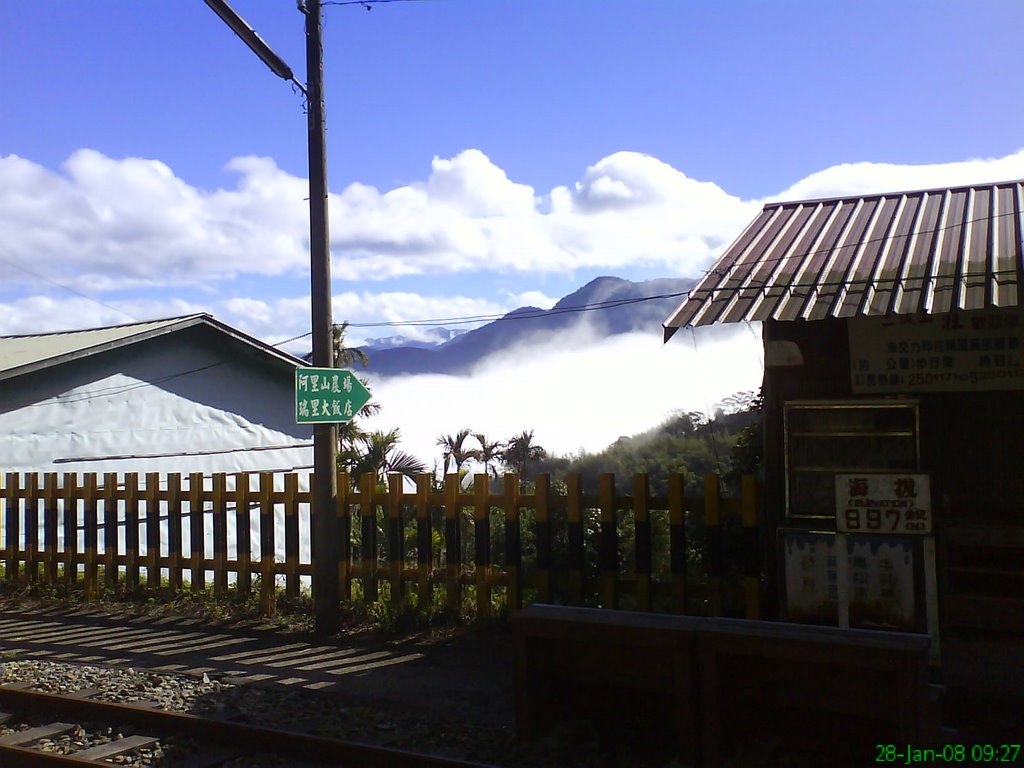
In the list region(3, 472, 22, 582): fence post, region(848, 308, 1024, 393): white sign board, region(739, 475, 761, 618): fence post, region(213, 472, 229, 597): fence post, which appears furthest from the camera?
region(3, 472, 22, 582): fence post

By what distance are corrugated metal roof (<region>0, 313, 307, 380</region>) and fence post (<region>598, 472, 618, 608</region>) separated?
937 centimetres

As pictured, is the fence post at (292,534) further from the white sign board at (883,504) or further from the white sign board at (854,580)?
the white sign board at (883,504)

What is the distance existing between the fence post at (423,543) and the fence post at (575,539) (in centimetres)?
158

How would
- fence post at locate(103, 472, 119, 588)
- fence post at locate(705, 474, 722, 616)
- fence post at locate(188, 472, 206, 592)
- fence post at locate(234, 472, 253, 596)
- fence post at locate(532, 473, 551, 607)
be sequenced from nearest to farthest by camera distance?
fence post at locate(705, 474, 722, 616) < fence post at locate(532, 473, 551, 607) < fence post at locate(234, 472, 253, 596) < fence post at locate(188, 472, 206, 592) < fence post at locate(103, 472, 119, 588)

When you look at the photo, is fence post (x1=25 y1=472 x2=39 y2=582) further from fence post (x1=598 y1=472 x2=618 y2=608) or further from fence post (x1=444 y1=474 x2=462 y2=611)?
fence post (x1=598 y1=472 x2=618 y2=608)

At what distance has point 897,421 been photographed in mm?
7234

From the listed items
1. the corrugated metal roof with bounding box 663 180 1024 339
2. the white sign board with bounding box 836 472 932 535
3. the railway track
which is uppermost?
the corrugated metal roof with bounding box 663 180 1024 339

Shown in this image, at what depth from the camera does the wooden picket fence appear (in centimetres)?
777

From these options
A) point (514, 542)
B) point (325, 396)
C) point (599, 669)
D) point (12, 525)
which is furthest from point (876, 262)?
point (12, 525)

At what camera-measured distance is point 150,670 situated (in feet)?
25.2

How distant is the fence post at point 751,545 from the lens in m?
7.38

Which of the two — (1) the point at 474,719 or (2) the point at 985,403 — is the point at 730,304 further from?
(1) the point at 474,719

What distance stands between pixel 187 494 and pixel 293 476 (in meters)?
1.67

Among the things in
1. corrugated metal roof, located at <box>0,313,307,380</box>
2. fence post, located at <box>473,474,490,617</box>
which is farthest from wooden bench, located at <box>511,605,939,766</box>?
corrugated metal roof, located at <box>0,313,307,380</box>
